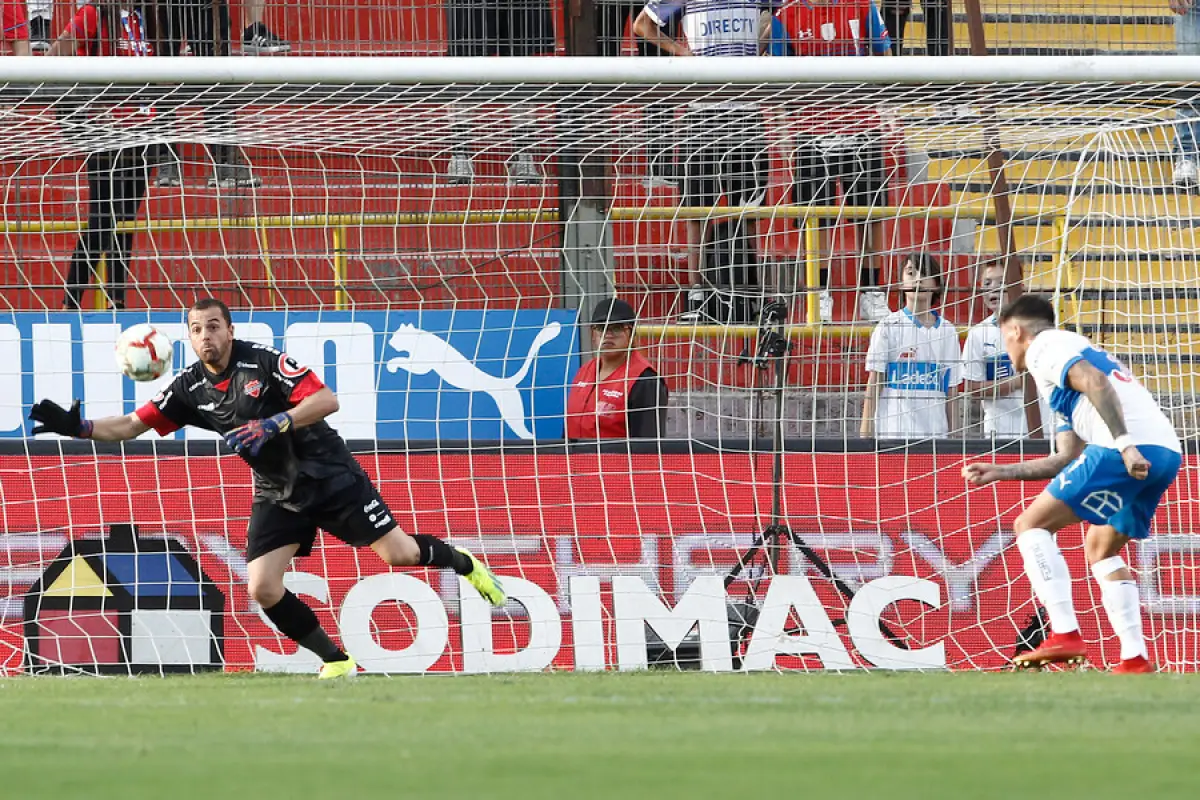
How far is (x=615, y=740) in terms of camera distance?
5.25 meters

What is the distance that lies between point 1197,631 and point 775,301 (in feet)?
9.53

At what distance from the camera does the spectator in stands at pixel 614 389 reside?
10.2 metres

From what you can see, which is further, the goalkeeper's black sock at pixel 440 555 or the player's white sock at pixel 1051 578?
the goalkeeper's black sock at pixel 440 555

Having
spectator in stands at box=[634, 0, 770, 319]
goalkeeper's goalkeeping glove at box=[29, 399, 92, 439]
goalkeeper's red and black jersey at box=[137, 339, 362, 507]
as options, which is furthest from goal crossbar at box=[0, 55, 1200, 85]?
goalkeeper's goalkeeping glove at box=[29, 399, 92, 439]

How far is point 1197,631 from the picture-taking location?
997 cm

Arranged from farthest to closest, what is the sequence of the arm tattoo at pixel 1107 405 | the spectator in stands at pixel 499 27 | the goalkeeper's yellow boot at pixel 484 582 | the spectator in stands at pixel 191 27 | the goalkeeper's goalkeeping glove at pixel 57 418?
the spectator in stands at pixel 499 27 → the spectator in stands at pixel 191 27 → the goalkeeper's yellow boot at pixel 484 582 → the goalkeeper's goalkeeping glove at pixel 57 418 → the arm tattoo at pixel 1107 405

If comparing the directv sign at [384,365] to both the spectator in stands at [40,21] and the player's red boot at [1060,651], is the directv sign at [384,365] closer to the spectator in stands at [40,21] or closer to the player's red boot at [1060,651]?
the spectator in stands at [40,21]

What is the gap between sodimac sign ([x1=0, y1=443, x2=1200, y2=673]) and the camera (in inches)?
387

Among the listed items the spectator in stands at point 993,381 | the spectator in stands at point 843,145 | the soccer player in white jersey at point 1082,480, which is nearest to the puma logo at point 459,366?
the spectator in stands at point 843,145

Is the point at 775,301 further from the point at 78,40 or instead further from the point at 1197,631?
the point at 78,40

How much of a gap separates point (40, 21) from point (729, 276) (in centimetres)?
446

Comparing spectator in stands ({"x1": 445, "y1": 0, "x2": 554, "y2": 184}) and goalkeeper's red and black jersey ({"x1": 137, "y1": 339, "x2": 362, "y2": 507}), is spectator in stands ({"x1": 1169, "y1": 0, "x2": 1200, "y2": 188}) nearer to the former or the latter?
spectator in stands ({"x1": 445, "y1": 0, "x2": 554, "y2": 184})

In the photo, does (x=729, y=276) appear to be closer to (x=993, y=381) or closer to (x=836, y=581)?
(x=993, y=381)

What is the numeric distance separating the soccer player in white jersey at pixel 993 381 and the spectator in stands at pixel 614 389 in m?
1.76
